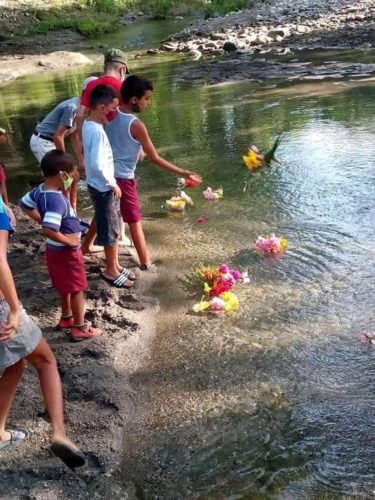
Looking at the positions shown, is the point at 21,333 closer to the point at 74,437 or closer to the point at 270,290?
the point at 74,437

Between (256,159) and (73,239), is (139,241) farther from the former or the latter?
(256,159)

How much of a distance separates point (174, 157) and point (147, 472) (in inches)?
259

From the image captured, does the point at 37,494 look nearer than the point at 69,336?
Yes

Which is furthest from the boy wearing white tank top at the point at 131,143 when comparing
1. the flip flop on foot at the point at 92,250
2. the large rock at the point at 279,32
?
the large rock at the point at 279,32

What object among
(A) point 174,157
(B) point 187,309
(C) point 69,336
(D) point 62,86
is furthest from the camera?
(D) point 62,86

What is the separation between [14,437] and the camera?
3305 millimetres

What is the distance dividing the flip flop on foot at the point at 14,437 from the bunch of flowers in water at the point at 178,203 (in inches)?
158

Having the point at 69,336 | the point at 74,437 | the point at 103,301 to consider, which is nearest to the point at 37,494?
the point at 74,437

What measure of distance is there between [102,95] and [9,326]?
241cm

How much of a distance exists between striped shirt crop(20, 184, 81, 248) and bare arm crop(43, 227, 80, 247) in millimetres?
22

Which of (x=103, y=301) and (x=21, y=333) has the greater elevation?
(x=21, y=333)

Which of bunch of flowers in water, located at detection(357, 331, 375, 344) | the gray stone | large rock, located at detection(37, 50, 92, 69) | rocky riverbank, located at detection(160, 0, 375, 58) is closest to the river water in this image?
bunch of flowers in water, located at detection(357, 331, 375, 344)

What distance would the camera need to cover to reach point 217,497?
2.97m

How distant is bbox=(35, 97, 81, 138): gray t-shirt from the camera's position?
6.06 metres
